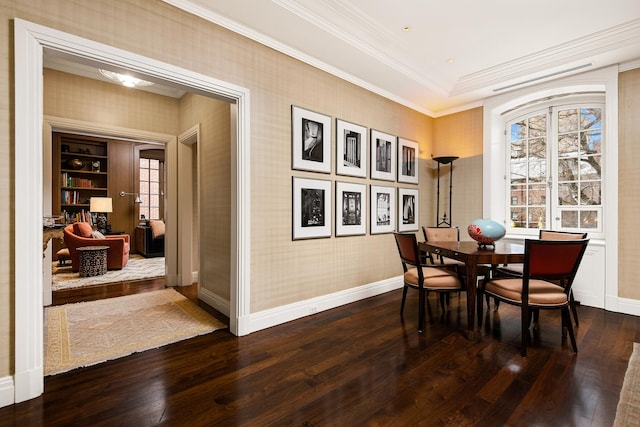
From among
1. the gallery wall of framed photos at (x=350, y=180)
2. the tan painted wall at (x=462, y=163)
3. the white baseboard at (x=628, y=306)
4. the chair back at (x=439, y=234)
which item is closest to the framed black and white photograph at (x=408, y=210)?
the gallery wall of framed photos at (x=350, y=180)

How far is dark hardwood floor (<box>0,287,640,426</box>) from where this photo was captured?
171 centimetres

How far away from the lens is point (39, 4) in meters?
1.94

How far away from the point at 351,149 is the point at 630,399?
3.23 m

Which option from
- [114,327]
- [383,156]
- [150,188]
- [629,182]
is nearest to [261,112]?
[383,156]

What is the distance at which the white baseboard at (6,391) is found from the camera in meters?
1.78

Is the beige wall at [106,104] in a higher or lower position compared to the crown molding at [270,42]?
lower

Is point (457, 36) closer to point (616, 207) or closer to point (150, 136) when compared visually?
point (616, 207)

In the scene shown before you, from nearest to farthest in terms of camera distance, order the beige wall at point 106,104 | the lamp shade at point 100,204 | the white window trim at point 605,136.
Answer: the white window trim at point 605,136
the beige wall at point 106,104
the lamp shade at point 100,204

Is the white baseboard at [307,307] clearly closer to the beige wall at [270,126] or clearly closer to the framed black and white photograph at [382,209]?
the beige wall at [270,126]

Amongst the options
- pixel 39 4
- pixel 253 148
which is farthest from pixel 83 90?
pixel 253 148

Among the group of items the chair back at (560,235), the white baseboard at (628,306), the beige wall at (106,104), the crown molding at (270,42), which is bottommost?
the white baseboard at (628,306)

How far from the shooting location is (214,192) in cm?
374

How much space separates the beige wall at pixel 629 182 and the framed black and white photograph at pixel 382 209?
2643 millimetres

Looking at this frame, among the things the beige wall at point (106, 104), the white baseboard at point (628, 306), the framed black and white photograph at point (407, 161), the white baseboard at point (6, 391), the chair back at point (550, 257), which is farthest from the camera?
the framed black and white photograph at point (407, 161)
